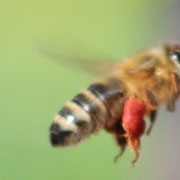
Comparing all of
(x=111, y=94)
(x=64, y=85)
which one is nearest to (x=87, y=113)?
(x=111, y=94)

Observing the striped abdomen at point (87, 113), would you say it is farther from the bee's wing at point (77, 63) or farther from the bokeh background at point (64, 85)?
the bokeh background at point (64, 85)

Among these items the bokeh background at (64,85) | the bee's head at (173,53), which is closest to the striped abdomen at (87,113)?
the bee's head at (173,53)

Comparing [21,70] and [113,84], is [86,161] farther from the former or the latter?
[113,84]

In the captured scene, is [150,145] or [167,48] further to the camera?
[150,145]

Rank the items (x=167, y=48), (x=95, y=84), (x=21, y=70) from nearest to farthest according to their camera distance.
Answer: (x=95, y=84) < (x=167, y=48) < (x=21, y=70)

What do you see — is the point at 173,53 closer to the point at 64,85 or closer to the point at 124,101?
the point at 124,101

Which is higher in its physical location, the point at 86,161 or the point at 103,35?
the point at 103,35

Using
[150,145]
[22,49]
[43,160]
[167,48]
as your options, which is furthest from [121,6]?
[167,48]

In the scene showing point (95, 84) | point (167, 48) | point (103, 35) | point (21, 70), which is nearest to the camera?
point (95, 84)
